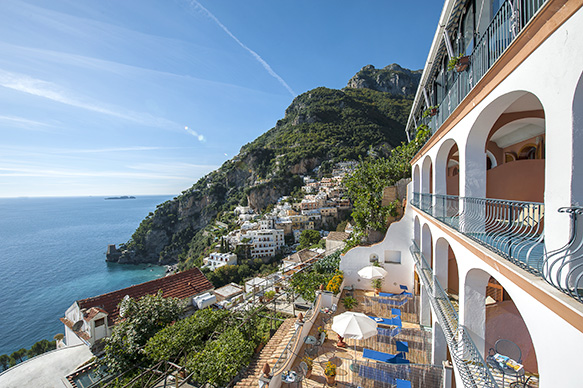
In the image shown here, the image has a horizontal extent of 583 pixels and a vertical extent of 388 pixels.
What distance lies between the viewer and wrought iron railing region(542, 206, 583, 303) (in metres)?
1.84

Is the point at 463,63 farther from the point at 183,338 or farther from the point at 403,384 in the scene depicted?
the point at 183,338

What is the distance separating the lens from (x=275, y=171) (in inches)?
3728

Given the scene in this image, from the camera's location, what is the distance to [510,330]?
5.50 metres

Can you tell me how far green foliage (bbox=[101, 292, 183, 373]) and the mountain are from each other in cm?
6633

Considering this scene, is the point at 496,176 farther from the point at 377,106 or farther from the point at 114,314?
the point at 377,106

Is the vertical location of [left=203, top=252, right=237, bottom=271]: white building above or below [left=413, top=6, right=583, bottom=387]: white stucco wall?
below

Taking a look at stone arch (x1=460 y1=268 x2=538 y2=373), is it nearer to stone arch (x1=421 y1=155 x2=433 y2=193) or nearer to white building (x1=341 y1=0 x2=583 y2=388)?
white building (x1=341 y1=0 x2=583 y2=388)

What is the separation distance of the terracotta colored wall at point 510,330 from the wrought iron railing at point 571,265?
429cm

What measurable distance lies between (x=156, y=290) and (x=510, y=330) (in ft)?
49.7

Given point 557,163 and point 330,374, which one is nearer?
point 557,163

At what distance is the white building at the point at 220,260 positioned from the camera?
2061 inches

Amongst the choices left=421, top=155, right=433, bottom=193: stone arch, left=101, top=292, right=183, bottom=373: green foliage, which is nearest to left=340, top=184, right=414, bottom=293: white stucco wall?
left=421, top=155, right=433, bottom=193: stone arch

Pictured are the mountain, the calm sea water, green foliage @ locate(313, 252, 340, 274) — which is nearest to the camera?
green foliage @ locate(313, 252, 340, 274)

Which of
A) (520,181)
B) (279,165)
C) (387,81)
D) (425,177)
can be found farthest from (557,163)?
(387,81)
